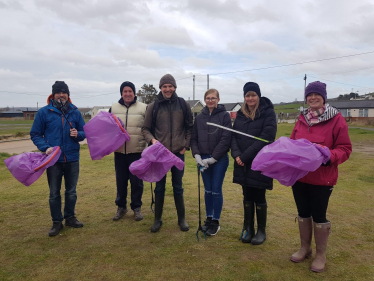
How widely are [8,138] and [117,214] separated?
686 inches

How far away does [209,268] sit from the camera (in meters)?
3.01

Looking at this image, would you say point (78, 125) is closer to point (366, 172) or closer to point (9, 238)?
point (9, 238)

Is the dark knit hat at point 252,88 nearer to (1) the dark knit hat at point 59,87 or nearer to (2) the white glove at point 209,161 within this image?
(2) the white glove at point 209,161

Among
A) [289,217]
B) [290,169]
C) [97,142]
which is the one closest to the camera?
[290,169]

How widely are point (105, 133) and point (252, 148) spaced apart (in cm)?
206

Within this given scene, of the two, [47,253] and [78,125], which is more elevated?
[78,125]

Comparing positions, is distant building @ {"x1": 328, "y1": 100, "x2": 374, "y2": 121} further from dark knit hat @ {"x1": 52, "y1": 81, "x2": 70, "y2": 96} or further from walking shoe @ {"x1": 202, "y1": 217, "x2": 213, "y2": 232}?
dark knit hat @ {"x1": 52, "y1": 81, "x2": 70, "y2": 96}

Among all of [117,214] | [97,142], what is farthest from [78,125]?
[117,214]

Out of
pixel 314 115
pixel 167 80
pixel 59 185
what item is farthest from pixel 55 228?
pixel 314 115

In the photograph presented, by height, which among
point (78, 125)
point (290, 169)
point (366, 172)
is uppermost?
point (78, 125)

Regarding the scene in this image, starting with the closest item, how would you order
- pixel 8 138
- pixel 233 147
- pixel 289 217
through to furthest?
pixel 233 147 → pixel 289 217 → pixel 8 138

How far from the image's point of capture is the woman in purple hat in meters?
2.86

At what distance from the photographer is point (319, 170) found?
290 cm

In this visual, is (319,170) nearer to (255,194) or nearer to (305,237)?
(305,237)
